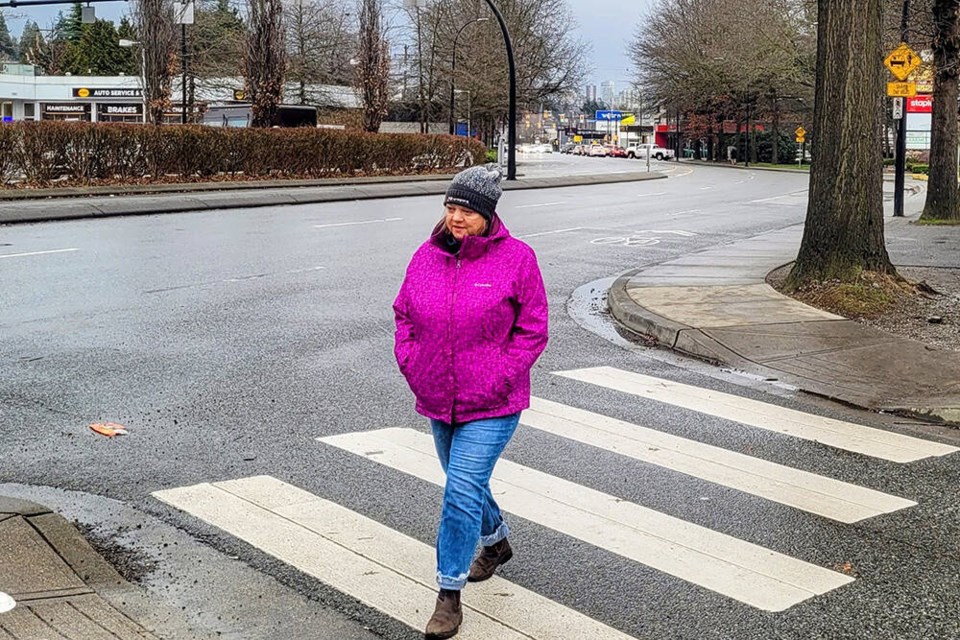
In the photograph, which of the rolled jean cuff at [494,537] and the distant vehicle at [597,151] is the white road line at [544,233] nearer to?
the rolled jean cuff at [494,537]

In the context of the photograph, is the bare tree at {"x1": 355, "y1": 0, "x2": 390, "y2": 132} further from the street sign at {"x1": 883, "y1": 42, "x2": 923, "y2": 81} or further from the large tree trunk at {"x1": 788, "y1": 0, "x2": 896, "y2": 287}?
the large tree trunk at {"x1": 788, "y1": 0, "x2": 896, "y2": 287}

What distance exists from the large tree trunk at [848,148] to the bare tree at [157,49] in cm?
3531

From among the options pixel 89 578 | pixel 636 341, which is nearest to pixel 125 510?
pixel 89 578

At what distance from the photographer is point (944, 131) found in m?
24.1

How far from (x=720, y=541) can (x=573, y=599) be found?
3.27ft

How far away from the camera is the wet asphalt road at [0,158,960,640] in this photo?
4.61 meters

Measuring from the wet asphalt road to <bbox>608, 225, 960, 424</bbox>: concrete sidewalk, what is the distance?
34 centimetres

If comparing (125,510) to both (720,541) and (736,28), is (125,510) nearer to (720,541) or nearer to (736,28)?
(720,541)

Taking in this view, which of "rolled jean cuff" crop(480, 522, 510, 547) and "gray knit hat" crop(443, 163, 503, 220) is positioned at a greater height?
"gray knit hat" crop(443, 163, 503, 220)

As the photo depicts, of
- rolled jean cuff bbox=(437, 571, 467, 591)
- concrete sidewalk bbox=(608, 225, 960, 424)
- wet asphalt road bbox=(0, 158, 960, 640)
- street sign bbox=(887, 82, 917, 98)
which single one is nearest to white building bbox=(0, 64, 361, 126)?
street sign bbox=(887, 82, 917, 98)

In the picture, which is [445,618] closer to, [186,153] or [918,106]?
[186,153]

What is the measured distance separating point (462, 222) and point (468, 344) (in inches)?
18.0

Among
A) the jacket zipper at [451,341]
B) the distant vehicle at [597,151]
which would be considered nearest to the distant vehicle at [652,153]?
the distant vehicle at [597,151]

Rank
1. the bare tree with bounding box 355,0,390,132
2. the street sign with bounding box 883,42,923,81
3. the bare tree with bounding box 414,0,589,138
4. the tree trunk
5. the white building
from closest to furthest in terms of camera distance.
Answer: the street sign with bounding box 883,42,923,81, the bare tree with bounding box 355,0,390,132, the bare tree with bounding box 414,0,589,138, the tree trunk, the white building
